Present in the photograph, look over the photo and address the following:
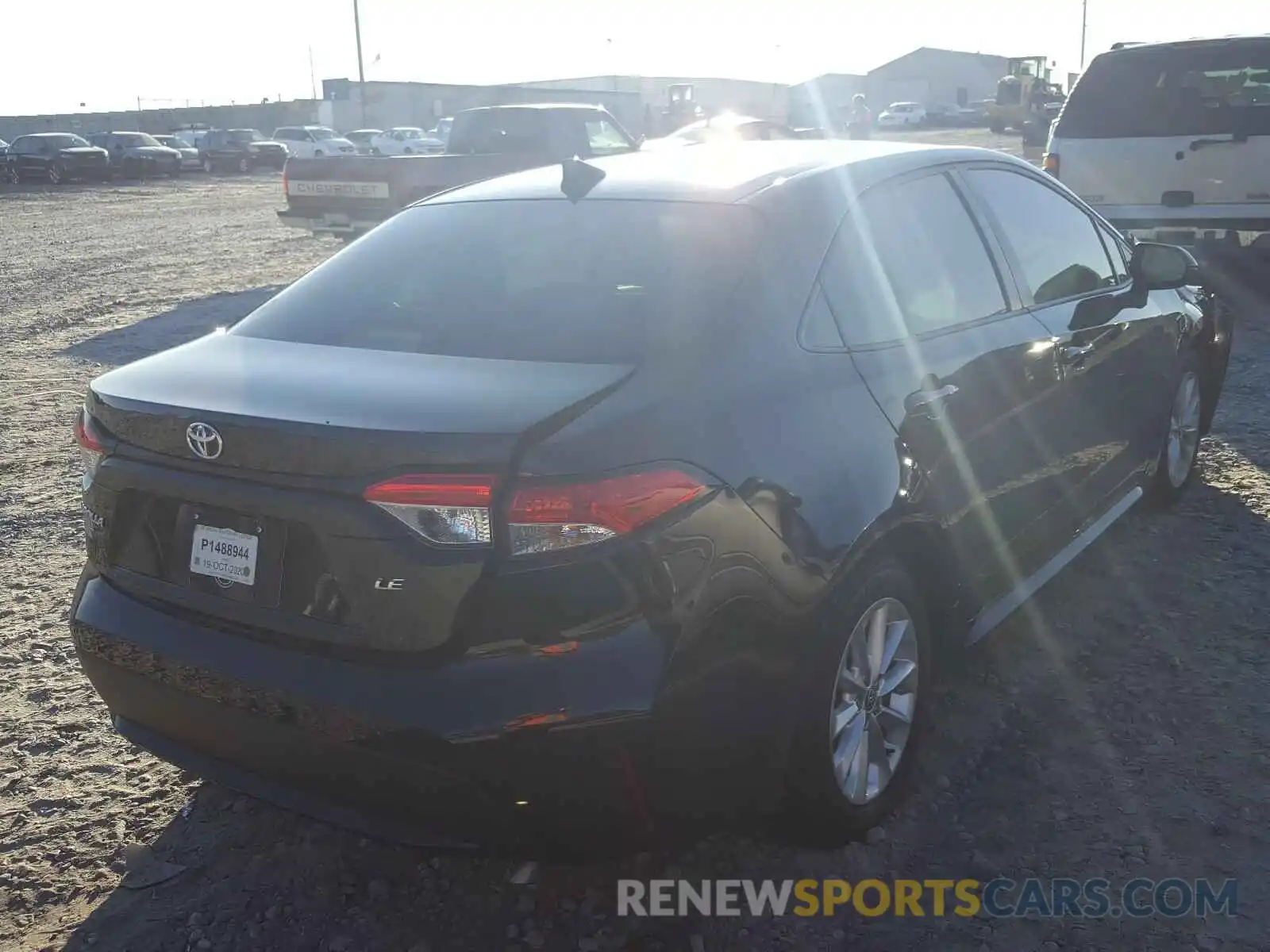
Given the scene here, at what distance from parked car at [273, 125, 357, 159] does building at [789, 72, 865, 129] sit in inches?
636

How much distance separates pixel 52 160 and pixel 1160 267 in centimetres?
3626

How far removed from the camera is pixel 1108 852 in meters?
2.98

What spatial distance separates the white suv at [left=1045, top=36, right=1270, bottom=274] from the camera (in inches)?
356

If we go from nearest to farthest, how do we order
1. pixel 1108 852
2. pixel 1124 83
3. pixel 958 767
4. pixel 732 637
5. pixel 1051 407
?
pixel 732 637
pixel 1108 852
pixel 958 767
pixel 1051 407
pixel 1124 83

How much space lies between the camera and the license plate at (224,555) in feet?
8.13

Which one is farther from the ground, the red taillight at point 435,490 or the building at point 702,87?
the building at point 702,87

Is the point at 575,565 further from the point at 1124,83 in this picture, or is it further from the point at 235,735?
the point at 1124,83

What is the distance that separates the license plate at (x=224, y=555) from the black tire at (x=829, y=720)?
121 centimetres

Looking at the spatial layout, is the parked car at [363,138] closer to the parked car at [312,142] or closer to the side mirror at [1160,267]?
the parked car at [312,142]

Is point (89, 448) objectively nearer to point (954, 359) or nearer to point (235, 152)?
point (954, 359)

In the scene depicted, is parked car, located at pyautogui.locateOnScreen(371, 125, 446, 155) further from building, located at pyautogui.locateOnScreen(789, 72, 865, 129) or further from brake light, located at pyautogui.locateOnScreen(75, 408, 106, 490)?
brake light, located at pyautogui.locateOnScreen(75, 408, 106, 490)

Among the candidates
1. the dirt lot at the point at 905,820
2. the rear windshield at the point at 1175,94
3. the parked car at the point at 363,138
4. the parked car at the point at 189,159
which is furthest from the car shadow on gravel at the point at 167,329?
the parked car at the point at 363,138

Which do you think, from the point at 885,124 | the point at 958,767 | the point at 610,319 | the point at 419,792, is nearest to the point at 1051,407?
the point at 958,767

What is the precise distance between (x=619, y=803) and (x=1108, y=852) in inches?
54.8
